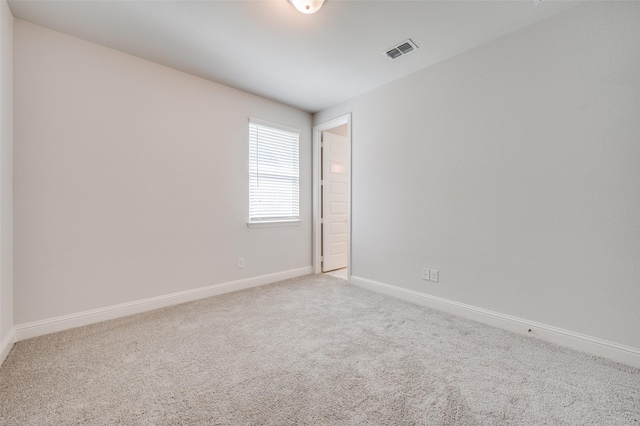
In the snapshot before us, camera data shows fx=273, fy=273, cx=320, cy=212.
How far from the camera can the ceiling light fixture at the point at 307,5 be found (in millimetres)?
1939

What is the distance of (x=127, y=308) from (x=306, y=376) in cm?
206

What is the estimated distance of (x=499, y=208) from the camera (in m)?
2.45

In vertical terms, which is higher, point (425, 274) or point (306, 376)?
point (425, 274)

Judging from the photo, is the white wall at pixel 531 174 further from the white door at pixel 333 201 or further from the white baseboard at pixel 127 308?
the white baseboard at pixel 127 308

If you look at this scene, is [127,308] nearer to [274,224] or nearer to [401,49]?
[274,224]

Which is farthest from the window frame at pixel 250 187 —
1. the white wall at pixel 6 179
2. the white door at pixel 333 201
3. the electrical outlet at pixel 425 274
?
the white wall at pixel 6 179

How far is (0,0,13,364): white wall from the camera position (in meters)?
1.92

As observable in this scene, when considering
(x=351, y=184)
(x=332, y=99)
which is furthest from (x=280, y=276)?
(x=332, y=99)

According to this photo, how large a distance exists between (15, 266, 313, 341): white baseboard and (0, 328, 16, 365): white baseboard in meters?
0.05

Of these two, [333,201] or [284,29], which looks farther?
[333,201]

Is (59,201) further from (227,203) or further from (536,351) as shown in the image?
(536,351)

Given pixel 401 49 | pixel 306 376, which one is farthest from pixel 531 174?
pixel 306 376

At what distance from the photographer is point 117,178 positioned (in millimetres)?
2631

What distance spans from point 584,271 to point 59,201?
4.27 metres
